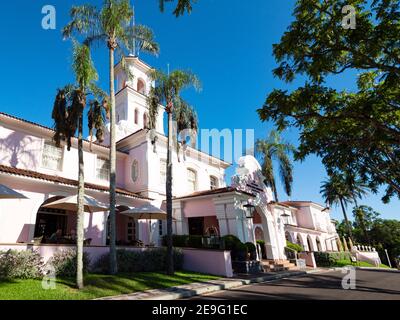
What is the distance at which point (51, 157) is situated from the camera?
53.5 ft

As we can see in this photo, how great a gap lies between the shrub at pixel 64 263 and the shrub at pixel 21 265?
0.44m

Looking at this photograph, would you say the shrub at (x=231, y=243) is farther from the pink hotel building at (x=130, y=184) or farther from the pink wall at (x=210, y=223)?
the pink wall at (x=210, y=223)

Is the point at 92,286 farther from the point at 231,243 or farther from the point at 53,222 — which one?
the point at 53,222

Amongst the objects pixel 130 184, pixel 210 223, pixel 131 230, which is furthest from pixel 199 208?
pixel 130 184

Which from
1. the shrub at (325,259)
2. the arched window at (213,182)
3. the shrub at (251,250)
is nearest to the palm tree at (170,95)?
the shrub at (251,250)

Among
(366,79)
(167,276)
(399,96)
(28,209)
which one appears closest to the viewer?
(399,96)

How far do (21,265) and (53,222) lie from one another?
7664 mm

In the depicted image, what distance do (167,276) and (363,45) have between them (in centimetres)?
1147

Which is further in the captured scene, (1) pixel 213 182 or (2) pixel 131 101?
(1) pixel 213 182

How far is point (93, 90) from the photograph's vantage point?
35.7 ft

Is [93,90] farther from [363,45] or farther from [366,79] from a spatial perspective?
[366,79]

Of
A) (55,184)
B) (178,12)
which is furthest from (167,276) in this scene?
(178,12)

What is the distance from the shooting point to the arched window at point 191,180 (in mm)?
23083
